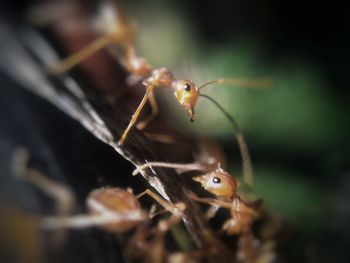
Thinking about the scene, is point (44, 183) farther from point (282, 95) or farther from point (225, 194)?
point (282, 95)

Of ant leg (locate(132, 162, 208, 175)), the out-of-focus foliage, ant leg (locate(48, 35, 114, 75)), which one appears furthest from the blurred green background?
ant leg (locate(132, 162, 208, 175))

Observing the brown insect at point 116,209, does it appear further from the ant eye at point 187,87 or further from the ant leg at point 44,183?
the ant eye at point 187,87

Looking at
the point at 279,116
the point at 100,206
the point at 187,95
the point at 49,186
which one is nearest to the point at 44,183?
the point at 49,186

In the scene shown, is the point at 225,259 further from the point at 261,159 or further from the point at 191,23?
the point at 191,23

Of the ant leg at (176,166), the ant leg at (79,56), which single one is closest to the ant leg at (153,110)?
the ant leg at (176,166)

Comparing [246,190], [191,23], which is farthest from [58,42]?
[246,190]

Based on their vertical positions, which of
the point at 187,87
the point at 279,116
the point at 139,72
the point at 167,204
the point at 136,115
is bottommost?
the point at 167,204

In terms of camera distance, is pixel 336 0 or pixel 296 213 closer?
pixel 296 213
